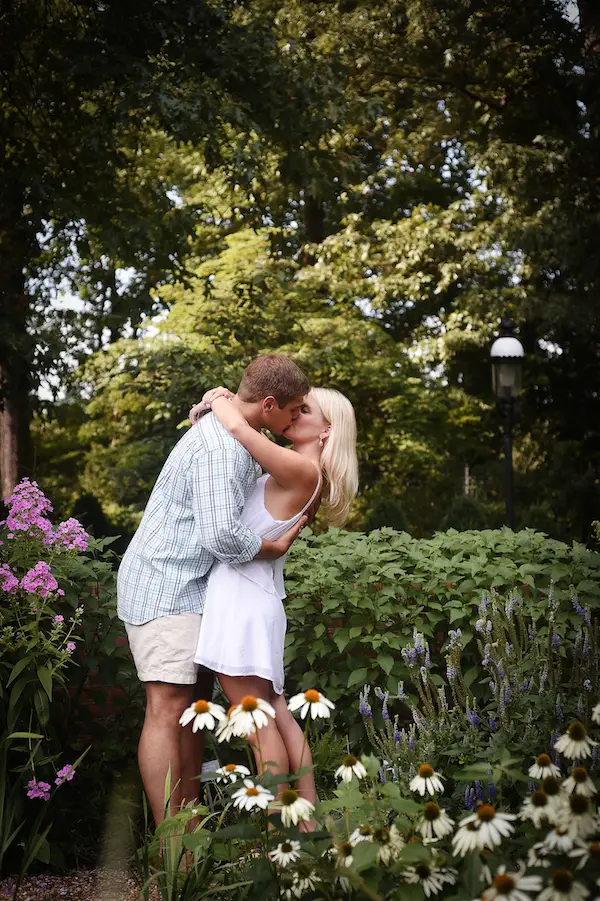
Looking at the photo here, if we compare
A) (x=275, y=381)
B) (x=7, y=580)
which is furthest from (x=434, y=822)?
(x=7, y=580)

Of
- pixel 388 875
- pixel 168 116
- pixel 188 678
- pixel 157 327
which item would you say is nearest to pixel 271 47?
pixel 168 116

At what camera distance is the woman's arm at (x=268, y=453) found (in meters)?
2.87

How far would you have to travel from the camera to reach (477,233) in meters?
15.9

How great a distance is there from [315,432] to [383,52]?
14.5 metres

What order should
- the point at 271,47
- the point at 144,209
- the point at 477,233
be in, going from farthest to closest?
the point at 477,233 < the point at 144,209 < the point at 271,47

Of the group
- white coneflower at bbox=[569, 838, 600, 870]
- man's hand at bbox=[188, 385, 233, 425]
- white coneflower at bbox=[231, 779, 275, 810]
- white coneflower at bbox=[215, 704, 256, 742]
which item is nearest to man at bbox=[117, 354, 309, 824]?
man's hand at bbox=[188, 385, 233, 425]

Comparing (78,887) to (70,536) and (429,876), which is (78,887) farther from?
(429,876)

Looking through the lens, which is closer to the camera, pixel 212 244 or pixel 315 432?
pixel 315 432

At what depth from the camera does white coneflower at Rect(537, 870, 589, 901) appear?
1.47 metres

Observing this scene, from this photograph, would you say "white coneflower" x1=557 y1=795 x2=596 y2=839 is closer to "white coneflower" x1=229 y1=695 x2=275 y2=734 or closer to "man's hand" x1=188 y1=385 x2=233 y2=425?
"white coneflower" x1=229 y1=695 x2=275 y2=734

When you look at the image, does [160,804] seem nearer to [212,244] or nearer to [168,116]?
[168,116]

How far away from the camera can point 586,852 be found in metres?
1.58

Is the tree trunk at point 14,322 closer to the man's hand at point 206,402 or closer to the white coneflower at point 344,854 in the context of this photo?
the man's hand at point 206,402

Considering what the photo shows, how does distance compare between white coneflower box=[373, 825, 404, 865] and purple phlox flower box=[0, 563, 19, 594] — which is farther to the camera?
purple phlox flower box=[0, 563, 19, 594]
